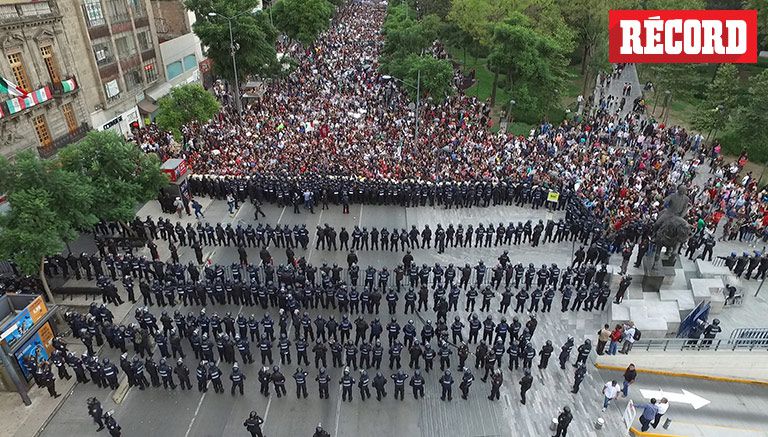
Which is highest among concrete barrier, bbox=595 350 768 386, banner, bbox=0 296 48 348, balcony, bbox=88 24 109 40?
balcony, bbox=88 24 109 40

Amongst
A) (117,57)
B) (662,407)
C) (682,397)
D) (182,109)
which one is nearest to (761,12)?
(682,397)

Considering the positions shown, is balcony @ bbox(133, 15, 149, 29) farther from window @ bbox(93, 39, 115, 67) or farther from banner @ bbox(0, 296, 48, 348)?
banner @ bbox(0, 296, 48, 348)

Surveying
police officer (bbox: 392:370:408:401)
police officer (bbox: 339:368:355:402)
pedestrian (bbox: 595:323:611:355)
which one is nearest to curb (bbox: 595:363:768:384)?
pedestrian (bbox: 595:323:611:355)

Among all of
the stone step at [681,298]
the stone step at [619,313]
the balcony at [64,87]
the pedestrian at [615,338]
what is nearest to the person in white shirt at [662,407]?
the pedestrian at [615,338]

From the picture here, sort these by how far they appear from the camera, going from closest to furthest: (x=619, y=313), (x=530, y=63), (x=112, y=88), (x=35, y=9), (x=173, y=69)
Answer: (x=619, y=313), (x=35, y=9), (x=112, y=88), (x=530, y=63), (x=173, y=69)

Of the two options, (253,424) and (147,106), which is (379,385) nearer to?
(253,424)

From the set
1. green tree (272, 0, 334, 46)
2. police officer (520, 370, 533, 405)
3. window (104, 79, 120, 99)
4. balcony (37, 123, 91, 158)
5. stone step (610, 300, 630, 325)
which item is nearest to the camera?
police officer (520, 370, 533, 405)

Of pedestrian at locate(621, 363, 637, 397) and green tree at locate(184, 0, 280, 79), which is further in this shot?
green tree at locate(184, 0, 280, 79)

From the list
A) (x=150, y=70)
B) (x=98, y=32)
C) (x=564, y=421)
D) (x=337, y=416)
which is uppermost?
(x=98, y=32)
